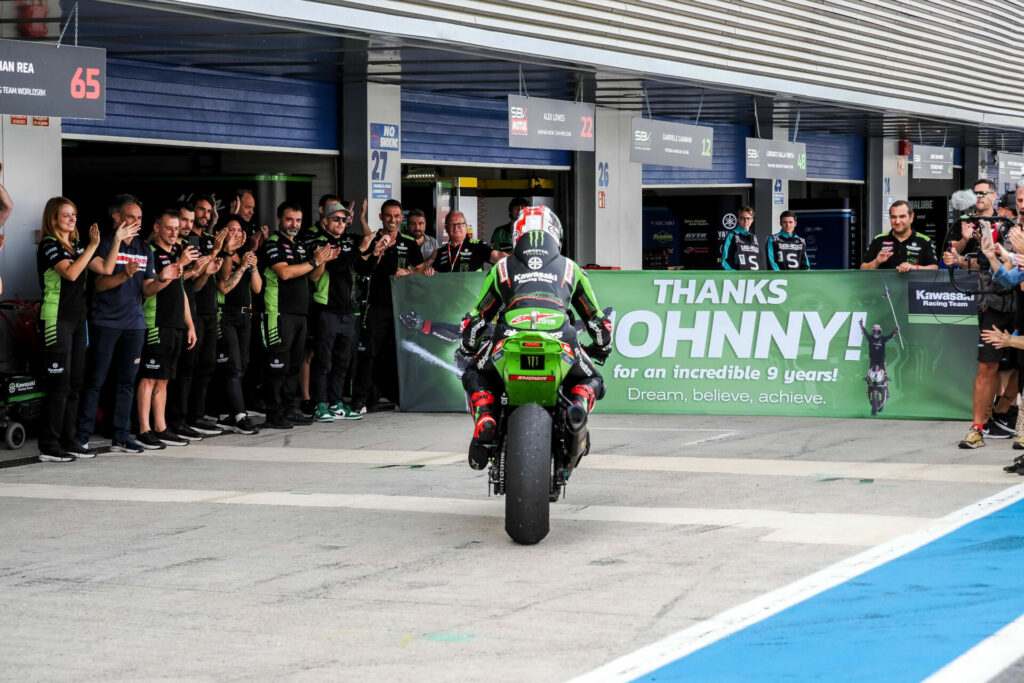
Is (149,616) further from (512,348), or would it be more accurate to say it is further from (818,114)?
(818,114)

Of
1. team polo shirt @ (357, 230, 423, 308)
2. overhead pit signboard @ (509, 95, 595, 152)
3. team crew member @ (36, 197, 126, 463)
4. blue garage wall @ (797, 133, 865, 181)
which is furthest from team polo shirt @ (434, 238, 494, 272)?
blue garage wall @ (797, 133, 865, 181)

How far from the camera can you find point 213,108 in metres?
15.8

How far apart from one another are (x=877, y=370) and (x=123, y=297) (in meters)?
6.84

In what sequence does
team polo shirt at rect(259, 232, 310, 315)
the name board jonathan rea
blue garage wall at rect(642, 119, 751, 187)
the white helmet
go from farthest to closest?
1. blue garage wall at rect(642, 119, 751, 187)
2. team polo shirt at rect(259, 232, 310, 315)
3. the name board jonathan rea
4. the white helmet

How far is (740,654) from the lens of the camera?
5.83m

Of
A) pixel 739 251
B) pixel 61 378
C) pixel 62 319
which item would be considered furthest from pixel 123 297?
pixel 739 251

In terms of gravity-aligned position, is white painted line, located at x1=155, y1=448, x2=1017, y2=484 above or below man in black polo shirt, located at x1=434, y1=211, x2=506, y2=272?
below

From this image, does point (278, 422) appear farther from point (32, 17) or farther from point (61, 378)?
point (32, 17)

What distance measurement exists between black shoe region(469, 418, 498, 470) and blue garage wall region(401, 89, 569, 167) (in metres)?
10.1

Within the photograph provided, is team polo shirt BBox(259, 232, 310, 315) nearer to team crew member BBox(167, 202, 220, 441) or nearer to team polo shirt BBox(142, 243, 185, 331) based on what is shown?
team crew member BBox(167, 202, 220, 441)

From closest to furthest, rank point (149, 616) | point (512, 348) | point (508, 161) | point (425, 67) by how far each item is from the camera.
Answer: point (149, 616) → point (512, 348) → point (425, 67) → point (508, 161)

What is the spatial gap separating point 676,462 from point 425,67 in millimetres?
6368

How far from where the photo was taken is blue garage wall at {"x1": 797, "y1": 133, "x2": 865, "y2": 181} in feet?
85.5

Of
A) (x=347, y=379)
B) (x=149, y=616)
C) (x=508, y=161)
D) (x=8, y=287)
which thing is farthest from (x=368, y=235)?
(x=149, y=616)
